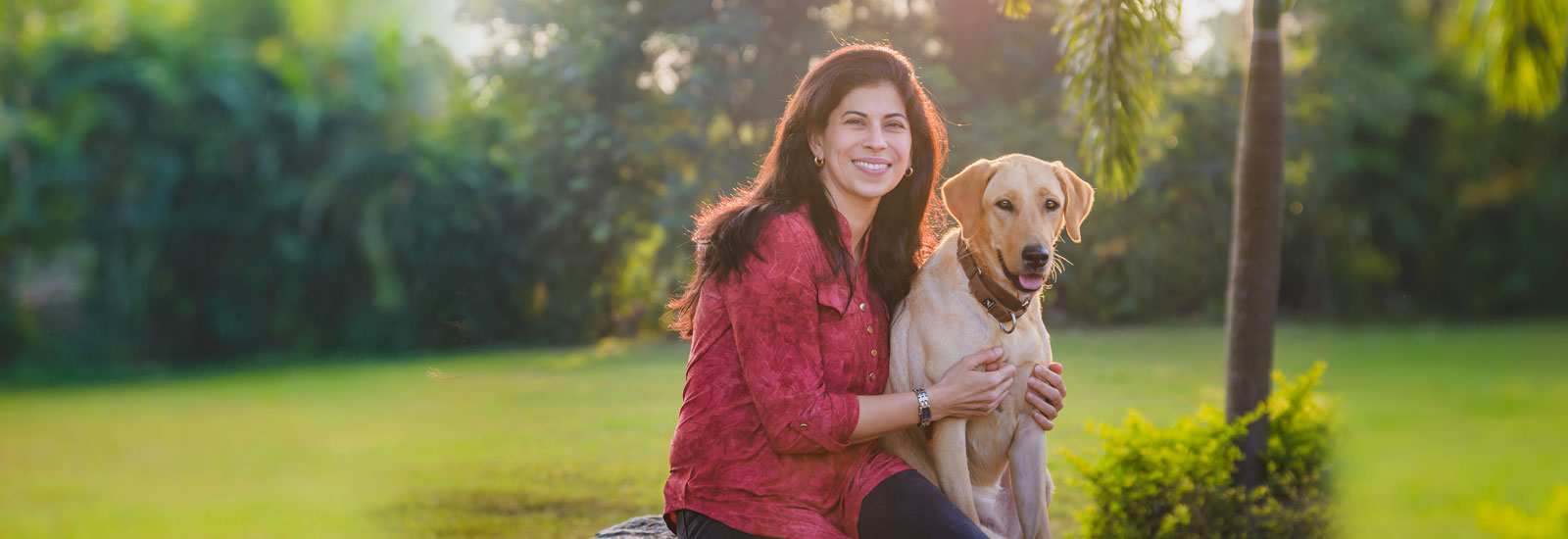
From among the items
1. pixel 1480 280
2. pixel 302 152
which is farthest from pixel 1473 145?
pixel 302 152

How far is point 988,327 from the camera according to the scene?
2.51 meters

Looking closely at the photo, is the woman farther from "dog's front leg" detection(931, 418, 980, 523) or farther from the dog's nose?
the dog's nose

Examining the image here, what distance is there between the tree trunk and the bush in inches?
3.6

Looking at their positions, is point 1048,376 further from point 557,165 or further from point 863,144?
point 557,165

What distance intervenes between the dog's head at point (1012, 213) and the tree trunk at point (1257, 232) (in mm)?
1682

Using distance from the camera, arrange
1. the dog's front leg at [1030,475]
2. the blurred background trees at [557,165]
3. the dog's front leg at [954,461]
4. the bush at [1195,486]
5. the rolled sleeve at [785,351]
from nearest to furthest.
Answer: the rolled sleeve at [785,351], the dog's front leg at [954,461], the dog's front leg at [1030,475], the bush at [1195,486], the blurred background trees at [557,165]

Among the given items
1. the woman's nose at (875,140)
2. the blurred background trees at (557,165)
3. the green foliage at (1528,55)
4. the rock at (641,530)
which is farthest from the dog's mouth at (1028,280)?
the blurred background trees at (557,165)

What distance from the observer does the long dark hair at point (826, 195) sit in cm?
232

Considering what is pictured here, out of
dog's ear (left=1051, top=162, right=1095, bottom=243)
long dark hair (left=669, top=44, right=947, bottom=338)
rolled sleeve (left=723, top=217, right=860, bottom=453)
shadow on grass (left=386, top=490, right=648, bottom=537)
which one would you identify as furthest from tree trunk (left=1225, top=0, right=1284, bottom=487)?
shadow on grass (left=386, top=490, right=648, bottom=537)

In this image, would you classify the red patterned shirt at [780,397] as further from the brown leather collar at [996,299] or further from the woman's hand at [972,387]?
the brown leather collar at [996,299]

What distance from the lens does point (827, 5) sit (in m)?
13.7

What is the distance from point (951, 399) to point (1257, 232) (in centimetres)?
223

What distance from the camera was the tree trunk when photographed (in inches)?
158

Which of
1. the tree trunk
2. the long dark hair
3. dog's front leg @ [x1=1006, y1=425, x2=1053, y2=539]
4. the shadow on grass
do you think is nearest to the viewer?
the long dark hair
